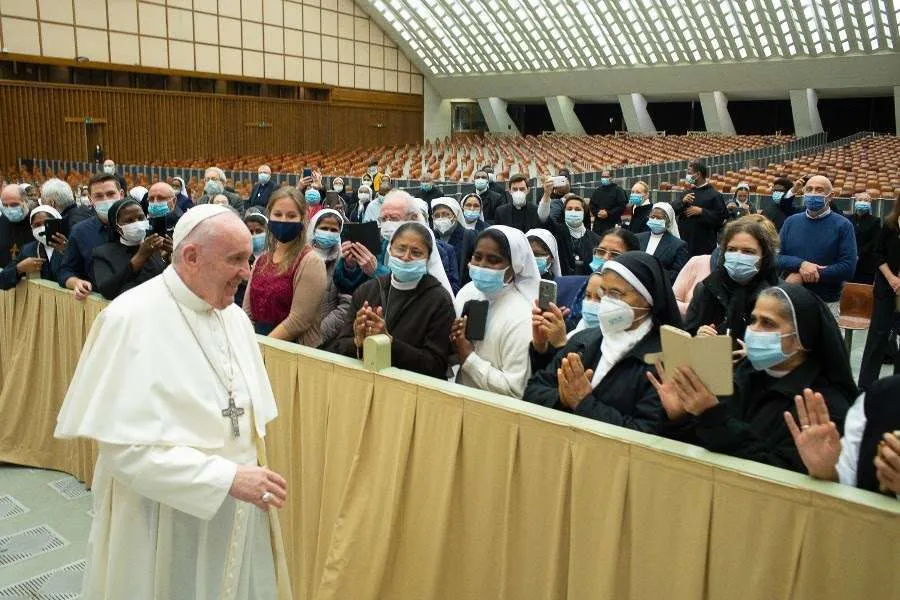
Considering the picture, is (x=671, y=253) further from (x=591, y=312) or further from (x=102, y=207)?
(x=102, y=207)

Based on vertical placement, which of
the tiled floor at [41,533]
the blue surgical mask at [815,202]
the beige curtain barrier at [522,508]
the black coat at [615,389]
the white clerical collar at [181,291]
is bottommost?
the tiled floor at [41,533]

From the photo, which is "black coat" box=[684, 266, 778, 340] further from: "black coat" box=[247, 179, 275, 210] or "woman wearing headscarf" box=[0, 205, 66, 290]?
"black coat" box=[247, 179, 275, 210]

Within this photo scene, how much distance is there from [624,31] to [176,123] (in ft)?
51.8

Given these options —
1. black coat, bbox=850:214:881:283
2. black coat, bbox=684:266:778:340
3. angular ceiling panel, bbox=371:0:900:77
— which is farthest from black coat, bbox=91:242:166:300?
angular ceiling panel, bbox=371:0:900:77

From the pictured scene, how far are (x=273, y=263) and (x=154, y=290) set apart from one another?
1827mm

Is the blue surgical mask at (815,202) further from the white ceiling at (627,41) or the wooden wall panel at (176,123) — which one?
the wooden wall panel at (176,123)

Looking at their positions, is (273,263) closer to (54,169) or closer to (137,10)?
(54,169)

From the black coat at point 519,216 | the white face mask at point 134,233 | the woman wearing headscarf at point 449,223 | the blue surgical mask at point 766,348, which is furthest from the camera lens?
the black coat at point 519,216

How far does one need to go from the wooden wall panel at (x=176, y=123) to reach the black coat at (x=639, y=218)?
19.1m

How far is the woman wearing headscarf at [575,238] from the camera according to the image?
6.39 meters

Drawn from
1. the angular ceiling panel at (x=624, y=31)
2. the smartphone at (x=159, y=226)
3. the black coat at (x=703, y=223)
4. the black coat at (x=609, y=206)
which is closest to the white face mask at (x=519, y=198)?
the black coat at (x=609, y=206)

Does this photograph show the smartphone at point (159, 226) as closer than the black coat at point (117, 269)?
No

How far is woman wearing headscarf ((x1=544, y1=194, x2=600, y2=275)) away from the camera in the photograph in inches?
251

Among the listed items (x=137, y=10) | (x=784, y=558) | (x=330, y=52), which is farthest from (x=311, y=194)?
(x=330, y=52)
